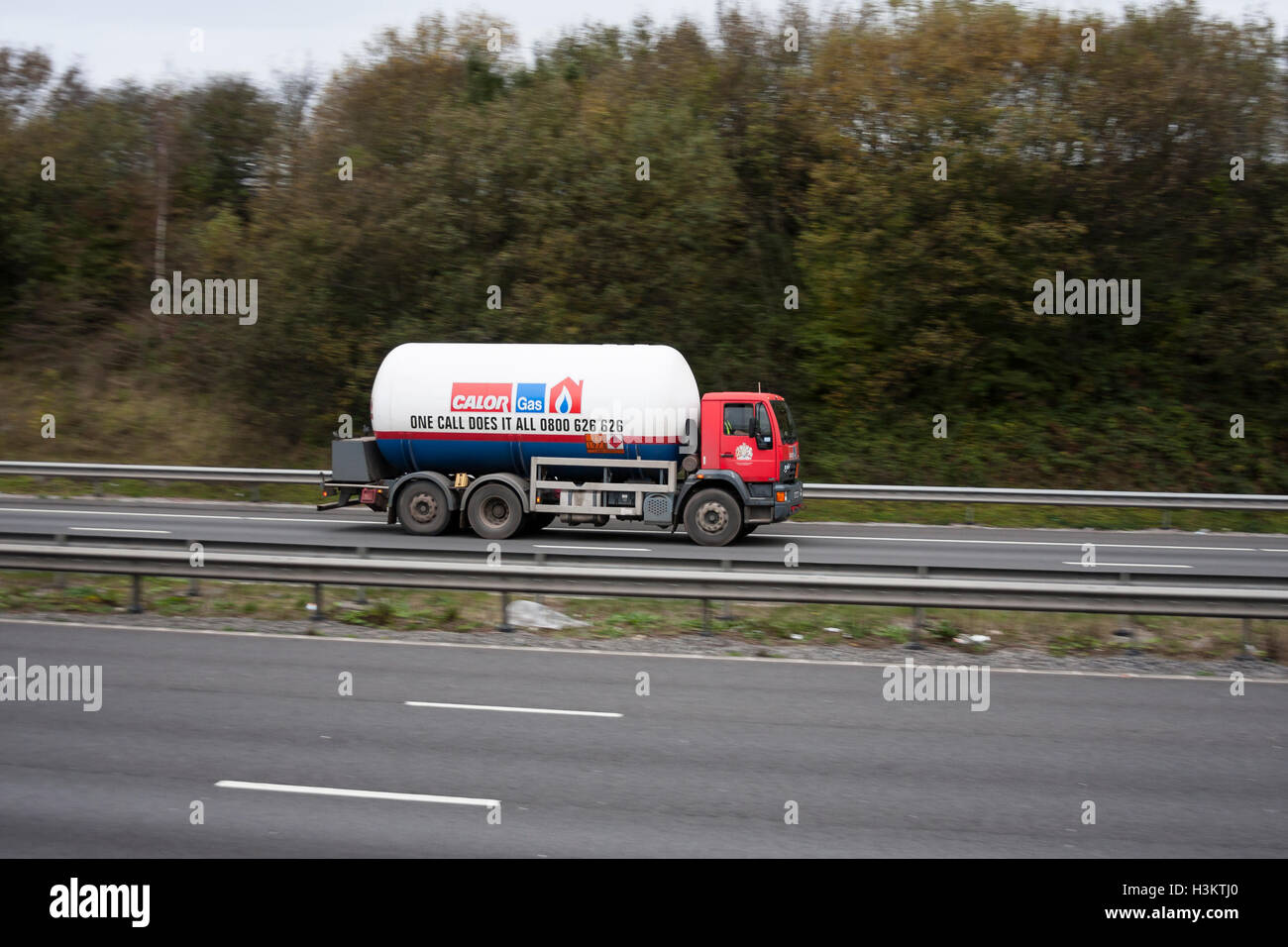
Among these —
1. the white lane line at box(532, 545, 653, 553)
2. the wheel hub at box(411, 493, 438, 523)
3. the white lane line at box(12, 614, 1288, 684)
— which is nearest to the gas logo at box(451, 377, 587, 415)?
the wheel hub at box(411, 493, 438, 523)

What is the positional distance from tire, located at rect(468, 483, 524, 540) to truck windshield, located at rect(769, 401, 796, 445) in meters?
4.72

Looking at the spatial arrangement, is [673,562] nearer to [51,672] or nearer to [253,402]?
[51,672]

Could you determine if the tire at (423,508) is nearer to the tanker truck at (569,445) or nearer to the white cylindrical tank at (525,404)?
the tanker truck at (569,445)

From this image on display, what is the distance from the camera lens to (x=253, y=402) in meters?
29.9

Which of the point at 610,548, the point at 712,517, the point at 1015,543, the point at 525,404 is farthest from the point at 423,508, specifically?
the point at 1015,543

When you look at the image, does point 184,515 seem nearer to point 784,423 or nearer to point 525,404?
point 525,404

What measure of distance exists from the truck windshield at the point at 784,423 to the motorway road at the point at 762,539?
1.83 metres

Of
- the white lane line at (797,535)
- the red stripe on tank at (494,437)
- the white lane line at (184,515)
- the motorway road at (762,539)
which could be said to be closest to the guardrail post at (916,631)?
the motorway road at (762,539)

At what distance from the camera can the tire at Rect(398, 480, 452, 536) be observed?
20531 millimetres

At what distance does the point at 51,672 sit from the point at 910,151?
22903mm

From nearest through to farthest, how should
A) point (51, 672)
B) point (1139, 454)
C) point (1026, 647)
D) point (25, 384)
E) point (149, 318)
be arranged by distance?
point (51, 672) → point (1026, 647) → point (1139, 454) → point (25, 384) → point (149, 318)

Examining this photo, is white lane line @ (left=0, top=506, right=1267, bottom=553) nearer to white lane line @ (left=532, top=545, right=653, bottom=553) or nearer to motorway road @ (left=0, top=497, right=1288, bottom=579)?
motorway road @ (left=0, top=497, right=1288, bottom=579)

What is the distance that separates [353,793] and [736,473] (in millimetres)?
13344

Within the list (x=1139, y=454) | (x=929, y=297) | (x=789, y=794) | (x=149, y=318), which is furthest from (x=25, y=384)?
(x=789, y=794)
